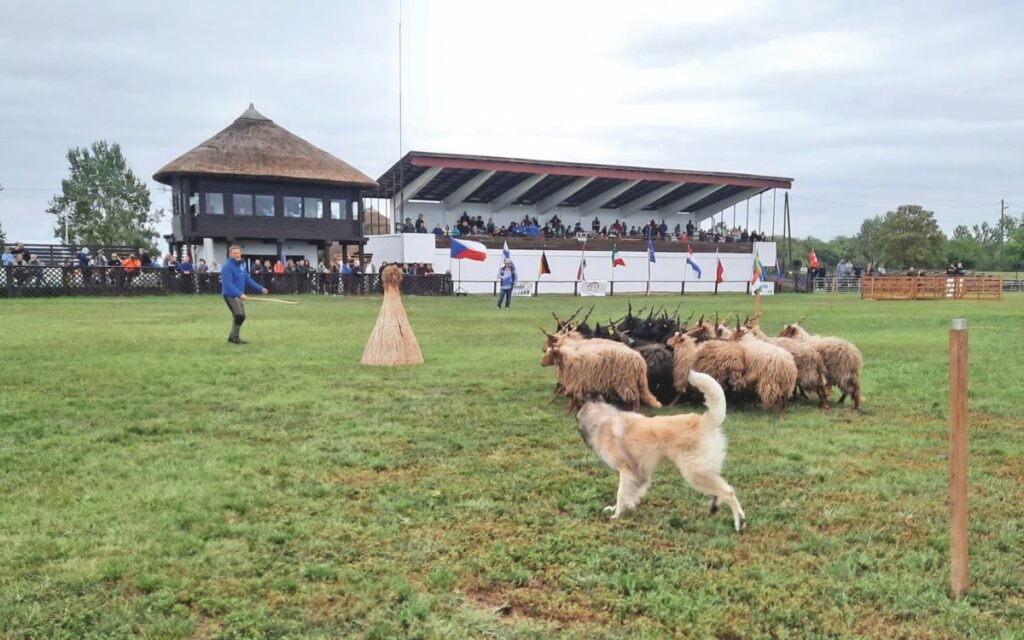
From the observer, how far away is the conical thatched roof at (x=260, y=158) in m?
42.2

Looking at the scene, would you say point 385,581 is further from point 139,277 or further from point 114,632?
point 139,277

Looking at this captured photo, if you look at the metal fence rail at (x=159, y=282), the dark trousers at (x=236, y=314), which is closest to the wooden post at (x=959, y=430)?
the dark trousers at (x=236, y=314)

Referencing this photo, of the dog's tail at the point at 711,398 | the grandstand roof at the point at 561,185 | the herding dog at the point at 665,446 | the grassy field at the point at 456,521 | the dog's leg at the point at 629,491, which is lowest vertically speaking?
the grassy field at the point at 456,521

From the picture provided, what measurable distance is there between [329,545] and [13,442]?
4.45m

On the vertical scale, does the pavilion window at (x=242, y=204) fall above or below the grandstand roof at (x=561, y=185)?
below

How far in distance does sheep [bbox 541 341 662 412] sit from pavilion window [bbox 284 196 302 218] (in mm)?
39656

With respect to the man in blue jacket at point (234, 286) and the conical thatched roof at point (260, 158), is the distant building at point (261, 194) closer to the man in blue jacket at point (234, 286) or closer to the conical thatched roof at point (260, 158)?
the conical thatched roof at point (260, 158)

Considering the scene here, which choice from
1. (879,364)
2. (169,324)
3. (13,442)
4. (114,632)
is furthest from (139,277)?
(114,632)

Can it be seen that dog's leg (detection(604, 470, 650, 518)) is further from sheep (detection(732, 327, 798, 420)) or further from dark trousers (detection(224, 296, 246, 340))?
dark trousers (detection(224, 296, 246, 340))

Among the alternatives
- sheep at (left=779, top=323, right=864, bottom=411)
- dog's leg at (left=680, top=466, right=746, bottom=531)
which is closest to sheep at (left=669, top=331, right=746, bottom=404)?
sheep at (left=779, top=323, right=864, bottom=411)

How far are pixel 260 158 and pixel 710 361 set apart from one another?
4025cm

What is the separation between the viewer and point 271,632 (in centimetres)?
359

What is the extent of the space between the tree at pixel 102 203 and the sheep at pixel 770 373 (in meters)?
71.4

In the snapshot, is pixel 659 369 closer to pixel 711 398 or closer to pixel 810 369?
pixel 810 369
